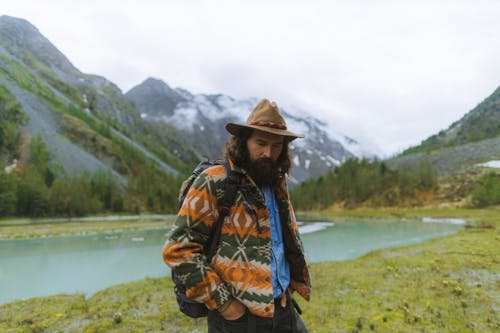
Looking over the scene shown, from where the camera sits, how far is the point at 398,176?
107 metres

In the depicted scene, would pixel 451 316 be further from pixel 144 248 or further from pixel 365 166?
pixel 365 166

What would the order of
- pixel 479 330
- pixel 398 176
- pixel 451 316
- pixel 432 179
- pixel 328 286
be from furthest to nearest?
pixel 398 176
pixel 432 179
pixel 328 286
pixel 451 316
pixel 479 330

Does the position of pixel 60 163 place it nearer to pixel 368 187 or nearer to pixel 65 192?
pixel 65 192

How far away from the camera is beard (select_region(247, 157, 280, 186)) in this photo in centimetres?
331

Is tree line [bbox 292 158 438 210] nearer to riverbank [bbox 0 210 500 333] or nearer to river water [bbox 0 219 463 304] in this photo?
river water [bbox 0 219 463 304]

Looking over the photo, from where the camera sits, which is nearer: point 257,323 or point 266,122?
point 257,323

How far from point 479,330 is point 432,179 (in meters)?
107

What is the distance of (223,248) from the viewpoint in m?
3.06

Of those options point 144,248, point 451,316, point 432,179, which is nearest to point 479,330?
point 451,316

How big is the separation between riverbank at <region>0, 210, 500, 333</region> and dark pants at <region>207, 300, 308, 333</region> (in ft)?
16.8

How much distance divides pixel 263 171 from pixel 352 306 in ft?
26.9

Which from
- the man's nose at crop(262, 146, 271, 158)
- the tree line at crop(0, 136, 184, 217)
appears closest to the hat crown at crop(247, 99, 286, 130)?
the man's nose at crop(262, 146, 271, 158)

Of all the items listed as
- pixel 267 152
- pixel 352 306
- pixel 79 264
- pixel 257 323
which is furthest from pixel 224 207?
pixel 79 264

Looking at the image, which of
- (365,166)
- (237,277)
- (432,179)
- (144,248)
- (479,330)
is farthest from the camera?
(365,166)
